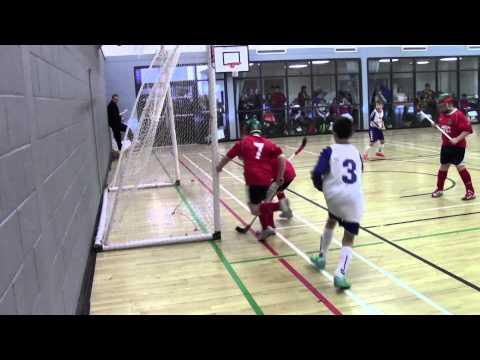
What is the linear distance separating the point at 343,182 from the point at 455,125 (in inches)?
153

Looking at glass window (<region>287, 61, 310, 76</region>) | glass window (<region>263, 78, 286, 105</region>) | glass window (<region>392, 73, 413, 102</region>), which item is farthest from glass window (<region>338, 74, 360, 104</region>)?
glass window (<region>263, 78, 286, 105</region>)

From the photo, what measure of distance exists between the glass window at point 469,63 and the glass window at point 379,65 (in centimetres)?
382

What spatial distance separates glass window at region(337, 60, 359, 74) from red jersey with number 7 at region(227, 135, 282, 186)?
16184 mm

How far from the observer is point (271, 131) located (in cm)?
2034

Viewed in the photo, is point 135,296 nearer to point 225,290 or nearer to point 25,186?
point 225,290

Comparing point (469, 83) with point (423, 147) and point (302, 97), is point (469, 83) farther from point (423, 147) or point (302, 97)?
point (423, 147)

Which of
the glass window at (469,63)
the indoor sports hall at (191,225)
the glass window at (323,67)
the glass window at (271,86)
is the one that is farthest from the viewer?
the glass window at (469,63)

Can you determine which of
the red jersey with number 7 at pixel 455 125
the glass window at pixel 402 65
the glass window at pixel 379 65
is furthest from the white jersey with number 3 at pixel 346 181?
the glass window at pixel 402 65

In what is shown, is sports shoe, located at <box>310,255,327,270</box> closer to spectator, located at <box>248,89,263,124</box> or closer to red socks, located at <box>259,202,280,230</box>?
red socks, located at <box>259,202,280,230</box>

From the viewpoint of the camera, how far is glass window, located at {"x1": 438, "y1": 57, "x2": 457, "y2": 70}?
21.8 m

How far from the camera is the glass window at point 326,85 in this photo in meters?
21.1

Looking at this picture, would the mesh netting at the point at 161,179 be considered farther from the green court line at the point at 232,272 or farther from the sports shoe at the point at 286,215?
the sports shoe at the point at 286,215
